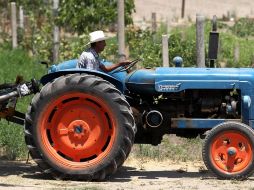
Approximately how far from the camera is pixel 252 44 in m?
21.4

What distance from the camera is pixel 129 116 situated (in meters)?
9.02

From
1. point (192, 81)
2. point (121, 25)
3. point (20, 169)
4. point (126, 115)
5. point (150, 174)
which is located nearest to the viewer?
point (126, 115)

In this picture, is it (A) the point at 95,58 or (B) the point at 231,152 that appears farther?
(A) the point at 95,58

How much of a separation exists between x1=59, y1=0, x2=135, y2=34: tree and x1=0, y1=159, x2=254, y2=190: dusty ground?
21.9 feet

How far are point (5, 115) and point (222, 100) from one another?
247cm

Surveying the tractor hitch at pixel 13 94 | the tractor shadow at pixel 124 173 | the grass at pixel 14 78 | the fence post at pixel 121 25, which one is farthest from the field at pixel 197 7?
the tractor hitch at pixel 13 94

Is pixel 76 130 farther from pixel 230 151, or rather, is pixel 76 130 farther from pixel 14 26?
pixel 14 26

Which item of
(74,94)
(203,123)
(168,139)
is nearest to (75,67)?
(74,94)

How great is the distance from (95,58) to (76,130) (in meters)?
0.85

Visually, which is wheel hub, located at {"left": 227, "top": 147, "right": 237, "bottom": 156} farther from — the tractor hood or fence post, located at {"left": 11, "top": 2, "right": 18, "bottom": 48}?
fence post, located at {"left": 11, "top": 2, "right": 18, "bottom": 48}

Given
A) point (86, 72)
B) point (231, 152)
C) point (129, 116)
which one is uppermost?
point (86, 72)

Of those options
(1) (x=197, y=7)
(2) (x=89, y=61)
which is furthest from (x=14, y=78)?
(1) (x=197, y=7)

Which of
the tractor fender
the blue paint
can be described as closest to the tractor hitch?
the tractor fender

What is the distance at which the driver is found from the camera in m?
9.40
